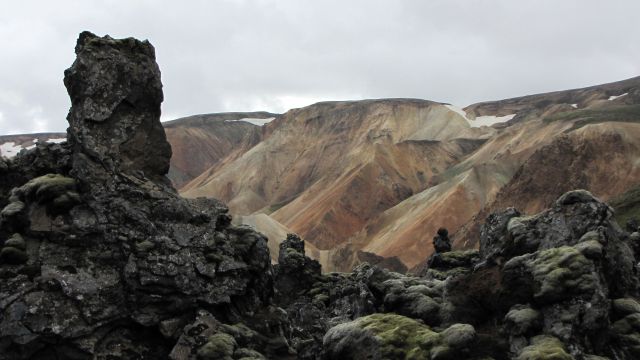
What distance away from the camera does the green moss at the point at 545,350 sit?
2320 centimetres

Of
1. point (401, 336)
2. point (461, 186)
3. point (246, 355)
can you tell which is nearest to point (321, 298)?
point (246, 355)

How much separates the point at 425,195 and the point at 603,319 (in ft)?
468

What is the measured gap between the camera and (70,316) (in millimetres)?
27125

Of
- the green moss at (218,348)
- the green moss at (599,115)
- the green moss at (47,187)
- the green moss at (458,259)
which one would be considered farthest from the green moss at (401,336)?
the green moss at (599,115)

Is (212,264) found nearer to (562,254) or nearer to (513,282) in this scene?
(513,282)

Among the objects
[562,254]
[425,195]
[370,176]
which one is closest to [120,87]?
[562,254]

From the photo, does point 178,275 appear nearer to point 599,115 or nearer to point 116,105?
point 116,105

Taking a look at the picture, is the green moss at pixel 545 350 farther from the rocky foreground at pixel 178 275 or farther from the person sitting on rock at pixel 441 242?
the person sitting on rock at pixel 441 242

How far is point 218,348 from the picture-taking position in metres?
27.4

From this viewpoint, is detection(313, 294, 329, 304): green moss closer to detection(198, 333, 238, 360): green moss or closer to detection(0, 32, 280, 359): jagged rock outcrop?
detection(0, 32, 280, 359): jagged rock outcrop

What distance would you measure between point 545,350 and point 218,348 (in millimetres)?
12547

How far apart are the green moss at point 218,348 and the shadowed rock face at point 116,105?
9337 millimetres

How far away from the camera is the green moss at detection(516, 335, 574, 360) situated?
23203 mm

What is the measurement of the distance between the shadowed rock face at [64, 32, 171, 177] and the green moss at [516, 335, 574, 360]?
18949 millimetres
